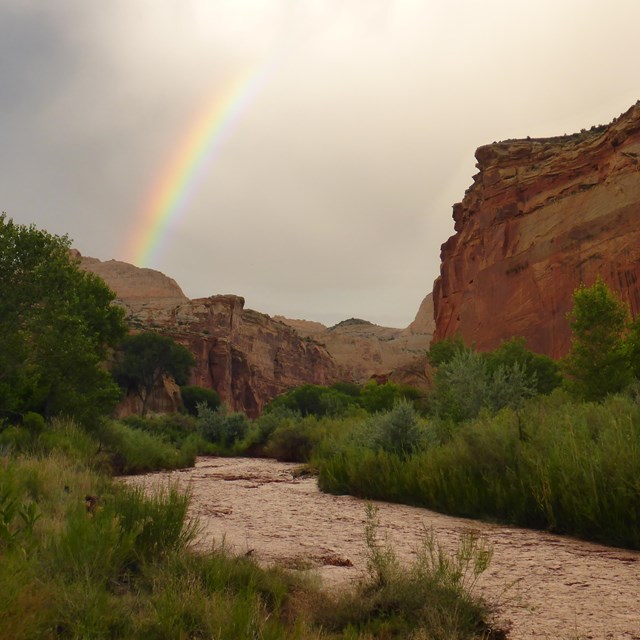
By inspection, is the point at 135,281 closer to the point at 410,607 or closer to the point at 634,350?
the point at 634,350

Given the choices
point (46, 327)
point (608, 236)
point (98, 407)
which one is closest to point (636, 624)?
point (46, 327)

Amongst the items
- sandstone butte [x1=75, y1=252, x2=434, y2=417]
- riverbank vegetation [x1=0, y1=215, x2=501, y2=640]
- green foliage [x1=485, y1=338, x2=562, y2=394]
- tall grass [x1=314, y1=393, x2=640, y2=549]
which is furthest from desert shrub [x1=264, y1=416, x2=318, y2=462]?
sandstone butte [x1=75, y1=252, x2=434, y2=417]

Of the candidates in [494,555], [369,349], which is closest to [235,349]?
[369,349]

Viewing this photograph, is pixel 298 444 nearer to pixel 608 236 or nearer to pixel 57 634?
pixel 57 634

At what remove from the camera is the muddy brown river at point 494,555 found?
3.35m

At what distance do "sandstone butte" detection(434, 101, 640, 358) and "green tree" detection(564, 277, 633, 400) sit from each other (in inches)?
871

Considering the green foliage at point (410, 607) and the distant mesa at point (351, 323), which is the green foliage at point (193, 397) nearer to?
the green foliage at point (410, 607)

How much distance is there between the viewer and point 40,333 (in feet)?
51.5

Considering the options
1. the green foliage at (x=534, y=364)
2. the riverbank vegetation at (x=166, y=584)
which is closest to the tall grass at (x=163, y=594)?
the riverbank vegetation at (x=166, y=584)

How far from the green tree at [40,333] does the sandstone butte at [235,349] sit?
39767mm

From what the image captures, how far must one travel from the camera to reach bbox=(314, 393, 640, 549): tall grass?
608 centimetres

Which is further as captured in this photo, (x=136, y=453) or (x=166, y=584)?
(x=136, y=453)

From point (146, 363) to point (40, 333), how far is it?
42208 mm

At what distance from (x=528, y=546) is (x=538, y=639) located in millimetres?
2796
